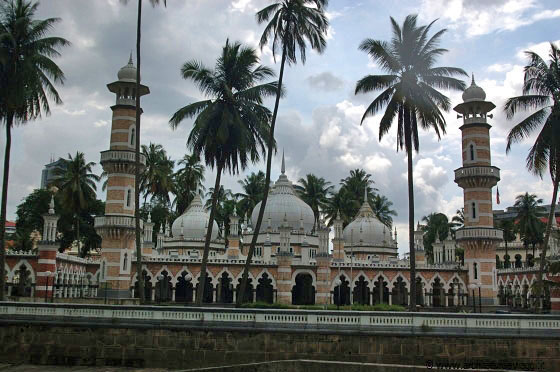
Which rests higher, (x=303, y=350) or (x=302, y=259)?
(x=302, y=259)

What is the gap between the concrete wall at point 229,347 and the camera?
2330 cm

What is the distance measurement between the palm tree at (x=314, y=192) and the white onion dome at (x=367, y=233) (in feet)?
38.9

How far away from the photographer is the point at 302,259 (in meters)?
53.1

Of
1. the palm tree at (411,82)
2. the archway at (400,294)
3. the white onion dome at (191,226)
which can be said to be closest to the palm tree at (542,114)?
the palm tree at (411,82)

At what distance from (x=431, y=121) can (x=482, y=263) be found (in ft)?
64.4

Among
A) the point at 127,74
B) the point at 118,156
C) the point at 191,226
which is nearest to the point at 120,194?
the point at 118,156

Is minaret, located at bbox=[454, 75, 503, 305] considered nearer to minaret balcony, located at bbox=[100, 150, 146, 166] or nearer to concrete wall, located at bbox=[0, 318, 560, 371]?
concrete wall, located at bbox=[0, 318, 560, 371]

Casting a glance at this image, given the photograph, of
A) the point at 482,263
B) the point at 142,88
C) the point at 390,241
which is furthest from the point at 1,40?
the point at 390,241

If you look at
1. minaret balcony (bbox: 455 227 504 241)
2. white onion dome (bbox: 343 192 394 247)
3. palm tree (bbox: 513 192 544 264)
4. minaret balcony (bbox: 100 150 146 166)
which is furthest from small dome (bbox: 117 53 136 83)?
palm tree (bbox: 513 192 544 264)

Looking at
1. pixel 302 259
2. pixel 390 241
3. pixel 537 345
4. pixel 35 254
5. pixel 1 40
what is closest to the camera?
pixel 537 345

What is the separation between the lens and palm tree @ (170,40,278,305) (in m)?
32.5

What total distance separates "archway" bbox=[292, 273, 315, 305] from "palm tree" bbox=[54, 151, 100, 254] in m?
21.6

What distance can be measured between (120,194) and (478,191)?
2724cm

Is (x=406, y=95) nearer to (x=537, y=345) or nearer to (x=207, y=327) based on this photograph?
(x=537, y=345)
